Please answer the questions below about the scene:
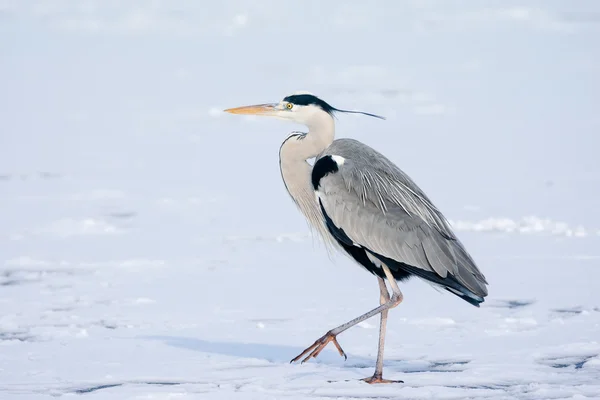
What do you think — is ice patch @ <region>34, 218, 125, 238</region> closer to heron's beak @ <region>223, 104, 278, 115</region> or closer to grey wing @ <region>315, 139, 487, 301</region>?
heron's beak @ <region>223, 104, 278, 115</region>

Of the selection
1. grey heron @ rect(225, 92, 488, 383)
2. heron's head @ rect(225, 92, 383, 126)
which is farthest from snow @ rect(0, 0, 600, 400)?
heron's head @ rect(225, 92, 383, 126)

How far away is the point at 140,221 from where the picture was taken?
909 centimetres

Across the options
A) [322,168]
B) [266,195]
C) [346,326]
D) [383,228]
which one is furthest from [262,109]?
[266,195]

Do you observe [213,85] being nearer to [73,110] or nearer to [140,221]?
[73,110]

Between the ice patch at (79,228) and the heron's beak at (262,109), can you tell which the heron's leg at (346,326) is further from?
the ice patch at (79,228)

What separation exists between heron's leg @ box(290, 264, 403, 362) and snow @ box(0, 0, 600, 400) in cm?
11

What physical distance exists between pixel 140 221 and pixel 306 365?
425 centimetres

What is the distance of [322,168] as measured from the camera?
527cm

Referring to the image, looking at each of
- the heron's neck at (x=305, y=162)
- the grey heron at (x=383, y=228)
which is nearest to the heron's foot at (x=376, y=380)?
the grey heron at (x=383, y=228)

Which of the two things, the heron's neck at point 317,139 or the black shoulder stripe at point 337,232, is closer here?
the black shoulder stripe at point 337,232

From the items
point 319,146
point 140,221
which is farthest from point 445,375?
point 140,221

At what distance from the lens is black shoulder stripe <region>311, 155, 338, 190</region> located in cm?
526

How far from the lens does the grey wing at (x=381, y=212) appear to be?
16.8ft

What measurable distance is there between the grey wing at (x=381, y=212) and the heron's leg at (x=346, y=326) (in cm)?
12
